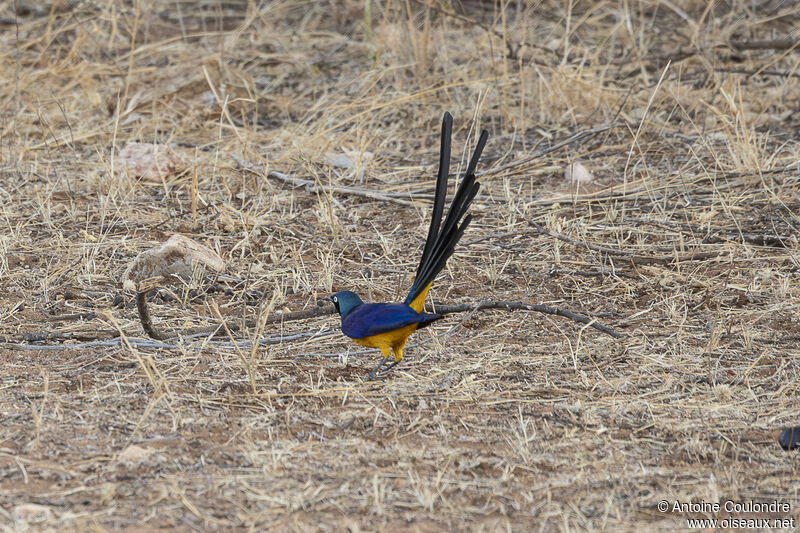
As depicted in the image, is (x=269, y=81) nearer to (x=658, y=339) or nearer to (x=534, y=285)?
(x=534, y=285)

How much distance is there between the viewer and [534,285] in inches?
148

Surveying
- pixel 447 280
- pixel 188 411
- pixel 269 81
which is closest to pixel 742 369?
pixel 447 280

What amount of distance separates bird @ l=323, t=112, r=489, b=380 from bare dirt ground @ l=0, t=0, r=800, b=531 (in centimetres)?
15

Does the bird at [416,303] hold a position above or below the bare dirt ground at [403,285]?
above

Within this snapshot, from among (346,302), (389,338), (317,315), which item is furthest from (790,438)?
(317,315)

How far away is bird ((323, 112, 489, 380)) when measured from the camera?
2732 mm

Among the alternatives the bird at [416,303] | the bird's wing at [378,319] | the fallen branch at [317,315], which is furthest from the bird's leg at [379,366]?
the fallen branch at [317,315]

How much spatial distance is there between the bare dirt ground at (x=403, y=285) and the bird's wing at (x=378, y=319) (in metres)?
0.19

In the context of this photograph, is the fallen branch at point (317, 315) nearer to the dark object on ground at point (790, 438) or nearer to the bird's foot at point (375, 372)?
the bird's foot at point (375, 372)

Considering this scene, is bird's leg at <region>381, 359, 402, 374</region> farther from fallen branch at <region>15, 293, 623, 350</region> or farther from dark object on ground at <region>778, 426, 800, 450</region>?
dark object on ground at <region>778, 426, 800, 450</region>

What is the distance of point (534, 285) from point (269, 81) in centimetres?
339

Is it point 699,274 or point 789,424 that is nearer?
point 789,424

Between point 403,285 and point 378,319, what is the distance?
1.02m

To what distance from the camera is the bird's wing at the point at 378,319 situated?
8.89ft
